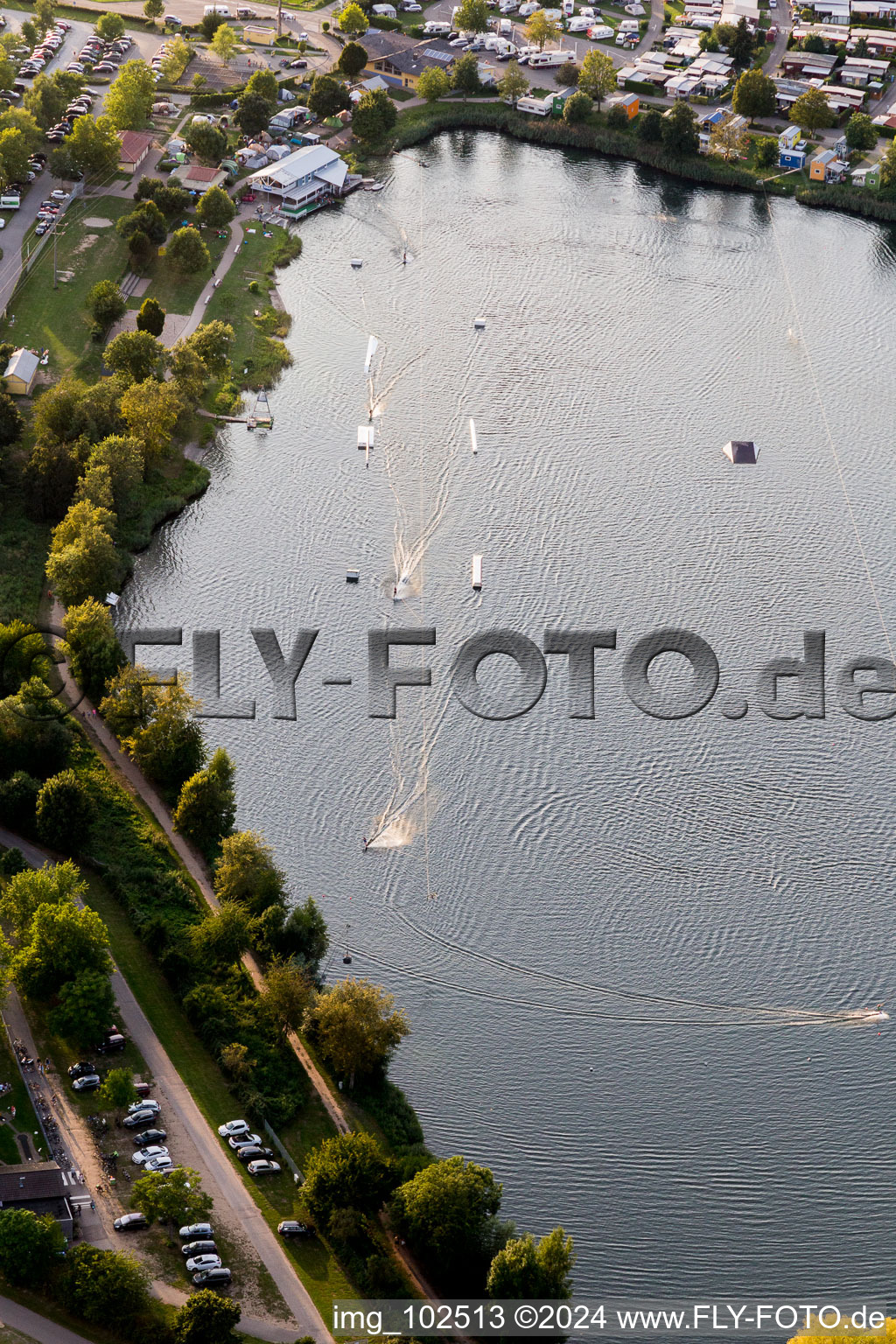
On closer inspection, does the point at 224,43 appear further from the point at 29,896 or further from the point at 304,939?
the point at 304,939

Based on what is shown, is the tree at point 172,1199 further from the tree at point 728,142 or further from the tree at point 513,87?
the tree at point 513,87

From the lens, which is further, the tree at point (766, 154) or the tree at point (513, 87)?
the tree at point (513, 87)

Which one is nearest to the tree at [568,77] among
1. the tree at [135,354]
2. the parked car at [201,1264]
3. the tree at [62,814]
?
the tree at [135,354]

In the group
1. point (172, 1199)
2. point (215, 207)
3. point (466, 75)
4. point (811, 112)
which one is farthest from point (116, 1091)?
point (811, 112)

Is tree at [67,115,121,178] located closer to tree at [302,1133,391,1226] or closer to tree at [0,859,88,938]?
tree at [0,859,88,938]

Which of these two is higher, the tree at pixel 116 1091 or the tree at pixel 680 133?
the tree at pixel 680 133

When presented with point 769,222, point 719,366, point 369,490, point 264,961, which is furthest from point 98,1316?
point 769,222
